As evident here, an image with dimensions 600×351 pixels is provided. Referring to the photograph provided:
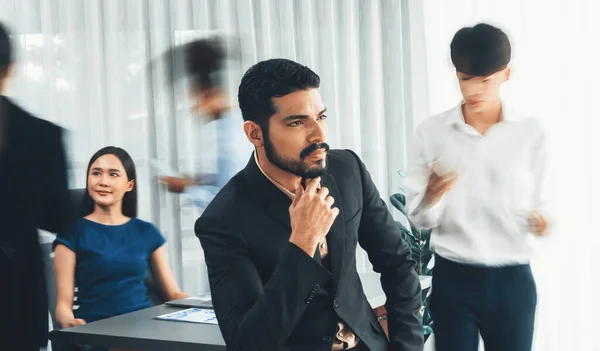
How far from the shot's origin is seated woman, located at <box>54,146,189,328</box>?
2.90 meters

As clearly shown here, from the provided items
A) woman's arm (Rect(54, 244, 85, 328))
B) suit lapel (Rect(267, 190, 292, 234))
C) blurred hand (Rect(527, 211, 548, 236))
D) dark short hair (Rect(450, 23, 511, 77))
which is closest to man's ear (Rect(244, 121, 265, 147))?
suit lapel (Rect(267, 190, 292, 234))

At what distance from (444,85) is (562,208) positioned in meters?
0.92

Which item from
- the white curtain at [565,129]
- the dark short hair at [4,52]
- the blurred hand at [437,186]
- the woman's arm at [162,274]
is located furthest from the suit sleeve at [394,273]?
the white curtain at [565,129]

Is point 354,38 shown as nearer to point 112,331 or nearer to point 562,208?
point 562,208

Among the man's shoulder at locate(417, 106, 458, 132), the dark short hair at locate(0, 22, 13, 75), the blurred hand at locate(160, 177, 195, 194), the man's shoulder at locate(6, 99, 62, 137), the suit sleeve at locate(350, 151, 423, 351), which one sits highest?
the dark short hair at locate(0, 22, 13, 75)

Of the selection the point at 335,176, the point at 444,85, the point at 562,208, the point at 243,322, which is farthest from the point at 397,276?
the point at 444,85

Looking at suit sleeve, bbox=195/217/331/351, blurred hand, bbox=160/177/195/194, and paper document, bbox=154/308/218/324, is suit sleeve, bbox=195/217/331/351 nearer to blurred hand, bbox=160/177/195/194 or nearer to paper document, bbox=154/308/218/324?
paper document, bbox=154/308/218/324

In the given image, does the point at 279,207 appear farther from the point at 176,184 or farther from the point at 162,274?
the point at 176,184

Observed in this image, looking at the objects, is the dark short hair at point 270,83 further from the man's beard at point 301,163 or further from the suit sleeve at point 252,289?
Answer: the suit sleeve at point 252,289

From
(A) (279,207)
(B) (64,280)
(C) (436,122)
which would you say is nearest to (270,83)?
(A) (279,207)

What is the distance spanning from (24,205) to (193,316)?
597 millimetres

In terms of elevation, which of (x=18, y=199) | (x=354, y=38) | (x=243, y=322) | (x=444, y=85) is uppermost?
(x=354, y=38)

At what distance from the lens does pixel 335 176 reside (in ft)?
6.12

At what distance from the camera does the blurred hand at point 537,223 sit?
6.93 ft
